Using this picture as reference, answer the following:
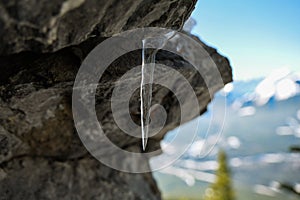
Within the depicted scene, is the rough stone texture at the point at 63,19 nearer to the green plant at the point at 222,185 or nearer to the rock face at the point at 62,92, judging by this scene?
the rock face at the point at 62,92

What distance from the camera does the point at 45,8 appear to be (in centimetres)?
298

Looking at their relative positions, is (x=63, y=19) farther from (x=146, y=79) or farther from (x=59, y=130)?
(x=59, y=130)

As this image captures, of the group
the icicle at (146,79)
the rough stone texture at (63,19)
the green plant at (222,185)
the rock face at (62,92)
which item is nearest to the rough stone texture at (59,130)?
the rock face at (62,92)

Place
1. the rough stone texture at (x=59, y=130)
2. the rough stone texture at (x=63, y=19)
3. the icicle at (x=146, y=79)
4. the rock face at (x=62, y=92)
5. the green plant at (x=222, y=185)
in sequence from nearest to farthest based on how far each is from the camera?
the rough stone texture at (x=63, y=19) → the rock face at (x=62, y=92) → the rough stone texture at (x=59, y=130) → the icicle at (x=146, y=79) → the green plant at (x=222, y=185)

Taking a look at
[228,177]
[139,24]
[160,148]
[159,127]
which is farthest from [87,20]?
[228,177]

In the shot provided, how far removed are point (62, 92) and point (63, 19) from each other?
8.53 ft

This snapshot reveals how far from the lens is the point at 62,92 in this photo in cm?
566

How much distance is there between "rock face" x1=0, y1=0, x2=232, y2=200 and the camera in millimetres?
3248

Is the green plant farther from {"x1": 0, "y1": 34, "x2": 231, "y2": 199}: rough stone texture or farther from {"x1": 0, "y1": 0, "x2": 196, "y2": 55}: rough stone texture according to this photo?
{"x1": 0, "y1": 0, "x2": 196, "y2": 55}: rough stone texture

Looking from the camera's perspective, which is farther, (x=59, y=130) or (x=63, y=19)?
(x=59, y=130)

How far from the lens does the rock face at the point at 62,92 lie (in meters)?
3.25

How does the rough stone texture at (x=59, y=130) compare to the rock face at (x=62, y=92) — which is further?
the rough stone texture at (x=59, y=130)

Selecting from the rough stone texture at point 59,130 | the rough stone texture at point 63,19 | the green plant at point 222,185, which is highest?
the rough stone texture at point 63,19

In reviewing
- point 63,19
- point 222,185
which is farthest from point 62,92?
point 222,185
